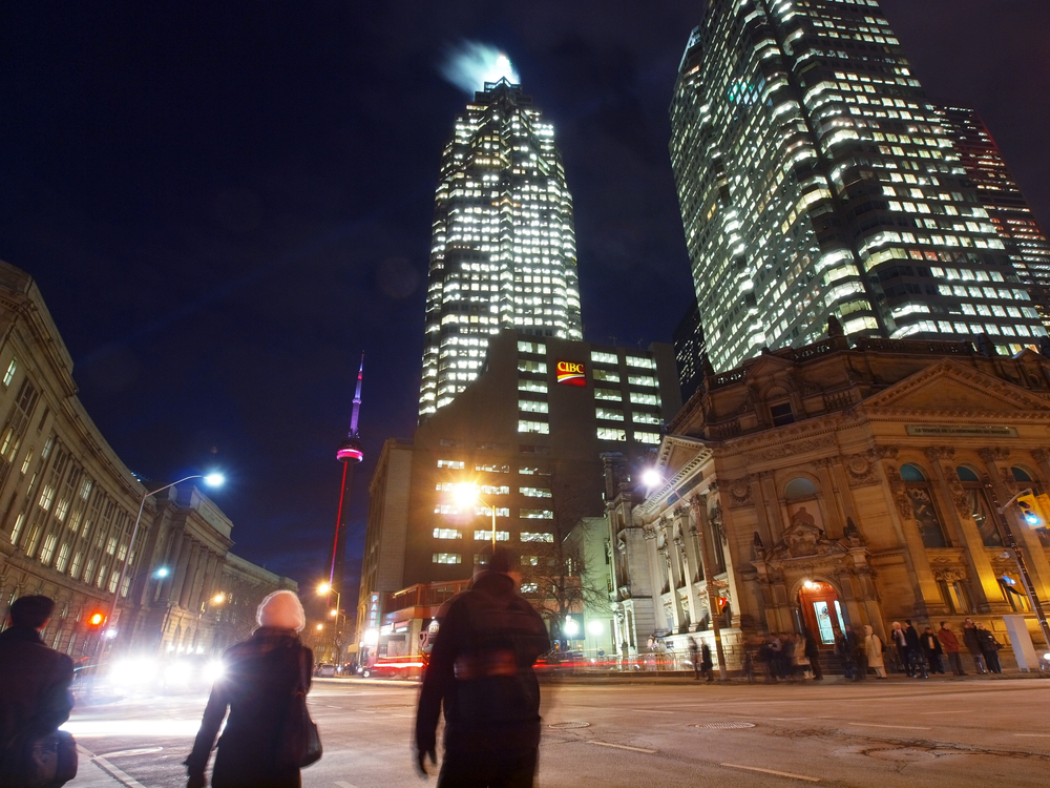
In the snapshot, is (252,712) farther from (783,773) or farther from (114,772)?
(114,772)

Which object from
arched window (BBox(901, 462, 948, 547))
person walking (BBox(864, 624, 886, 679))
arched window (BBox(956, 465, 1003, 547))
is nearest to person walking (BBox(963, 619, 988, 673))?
person walking (BBox(864, 624, 886, 679))

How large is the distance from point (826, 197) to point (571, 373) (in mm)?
52765

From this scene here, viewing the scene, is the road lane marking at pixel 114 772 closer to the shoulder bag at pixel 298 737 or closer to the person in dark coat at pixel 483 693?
the shoulder bag at pixel 298 737

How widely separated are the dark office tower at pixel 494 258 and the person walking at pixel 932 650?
10932 cm

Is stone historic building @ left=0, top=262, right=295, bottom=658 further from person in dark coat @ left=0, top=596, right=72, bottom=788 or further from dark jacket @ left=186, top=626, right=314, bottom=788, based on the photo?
dark jacket @ left=186, top=626, right=314, bottom=788

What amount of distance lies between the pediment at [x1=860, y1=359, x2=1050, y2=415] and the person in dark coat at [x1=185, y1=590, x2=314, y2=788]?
37.4m

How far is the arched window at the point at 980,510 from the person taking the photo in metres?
31.5

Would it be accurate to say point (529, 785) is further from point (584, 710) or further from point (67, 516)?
point (67, 516)

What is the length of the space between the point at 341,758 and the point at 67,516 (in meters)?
56.0

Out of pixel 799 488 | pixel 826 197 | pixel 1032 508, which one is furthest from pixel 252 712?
pixel 826 197

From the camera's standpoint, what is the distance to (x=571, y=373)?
9812 centimetres

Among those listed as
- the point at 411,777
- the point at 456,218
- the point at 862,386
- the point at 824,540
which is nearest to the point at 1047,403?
the point at 862,386

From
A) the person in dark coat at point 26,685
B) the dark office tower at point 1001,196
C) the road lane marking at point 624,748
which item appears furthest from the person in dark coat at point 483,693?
the dark office tower at point 1001,196

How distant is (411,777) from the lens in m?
6.97
